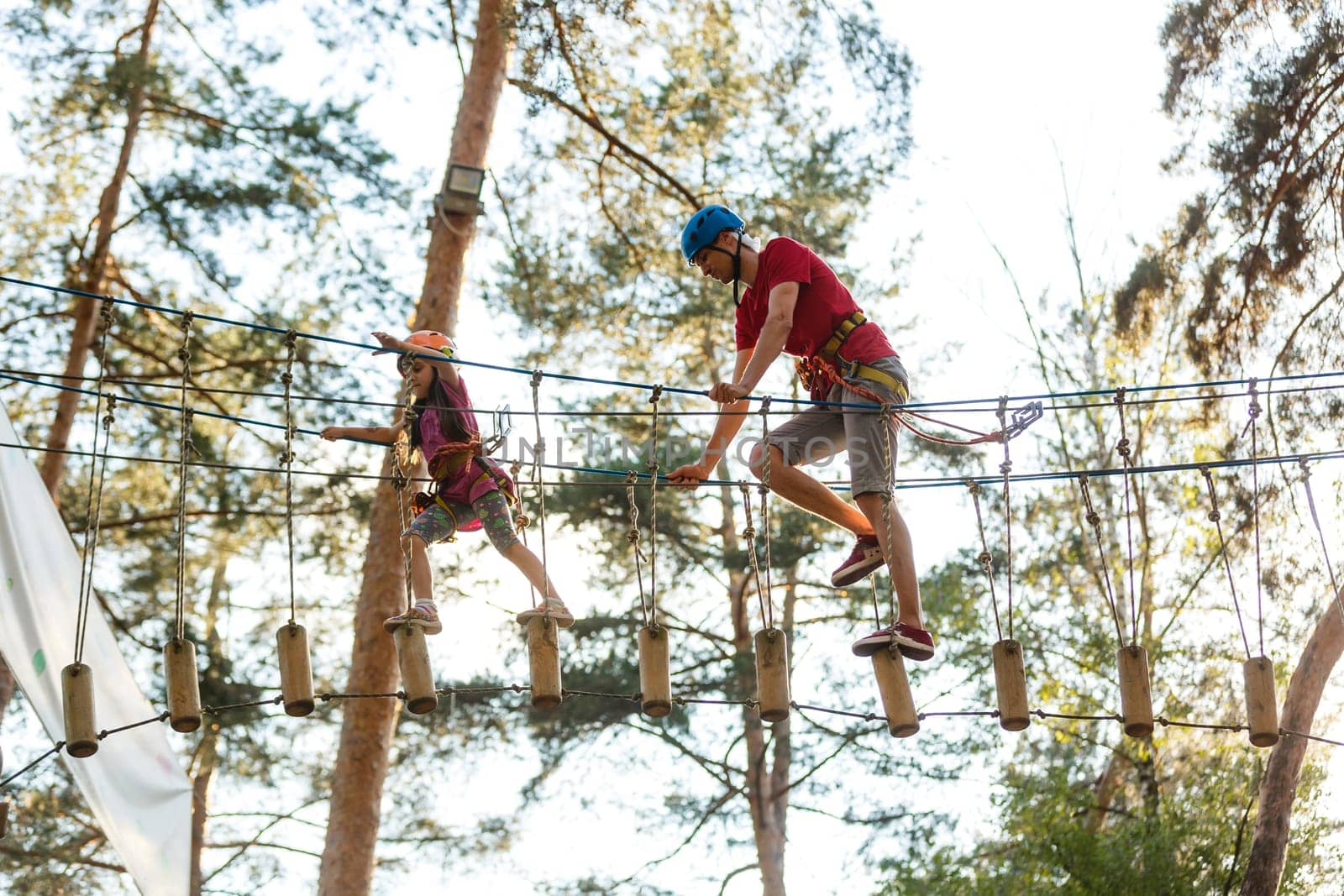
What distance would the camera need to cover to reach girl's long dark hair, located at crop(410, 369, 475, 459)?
4.92 metres

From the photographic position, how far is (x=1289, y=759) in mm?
7051

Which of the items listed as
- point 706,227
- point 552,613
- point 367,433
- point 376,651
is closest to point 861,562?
point 552,613

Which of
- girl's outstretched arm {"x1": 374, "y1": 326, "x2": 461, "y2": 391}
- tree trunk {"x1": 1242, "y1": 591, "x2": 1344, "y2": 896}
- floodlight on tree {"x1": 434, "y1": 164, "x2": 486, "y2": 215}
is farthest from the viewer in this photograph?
floodlight on tree {"x1": 434, "y1": 164, "x2": 486, "y2": 215}

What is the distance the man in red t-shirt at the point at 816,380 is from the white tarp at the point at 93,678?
2.37 m

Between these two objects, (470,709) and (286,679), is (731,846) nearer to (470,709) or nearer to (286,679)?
(470,709)

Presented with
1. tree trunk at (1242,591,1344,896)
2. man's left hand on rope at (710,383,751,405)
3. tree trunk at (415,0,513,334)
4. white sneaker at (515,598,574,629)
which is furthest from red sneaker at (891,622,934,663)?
tree trunk at (415,0,513,334)

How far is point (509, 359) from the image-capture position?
10.8m

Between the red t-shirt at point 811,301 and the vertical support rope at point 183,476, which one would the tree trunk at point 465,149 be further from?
the red t-shirt at point 811,301

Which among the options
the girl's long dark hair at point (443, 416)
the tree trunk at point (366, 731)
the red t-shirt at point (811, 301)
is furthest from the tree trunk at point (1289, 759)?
the girl's long dark hair at point (443, 416)

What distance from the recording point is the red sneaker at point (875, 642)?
4.25m

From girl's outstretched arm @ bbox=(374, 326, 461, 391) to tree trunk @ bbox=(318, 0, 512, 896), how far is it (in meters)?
1.88

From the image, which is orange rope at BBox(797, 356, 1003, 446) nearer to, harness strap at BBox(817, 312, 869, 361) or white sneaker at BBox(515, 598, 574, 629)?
harness strap at BBox(817, 312, 869, 361)

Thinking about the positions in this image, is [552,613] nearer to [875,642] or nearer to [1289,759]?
[875,642]

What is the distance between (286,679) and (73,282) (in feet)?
20.8
